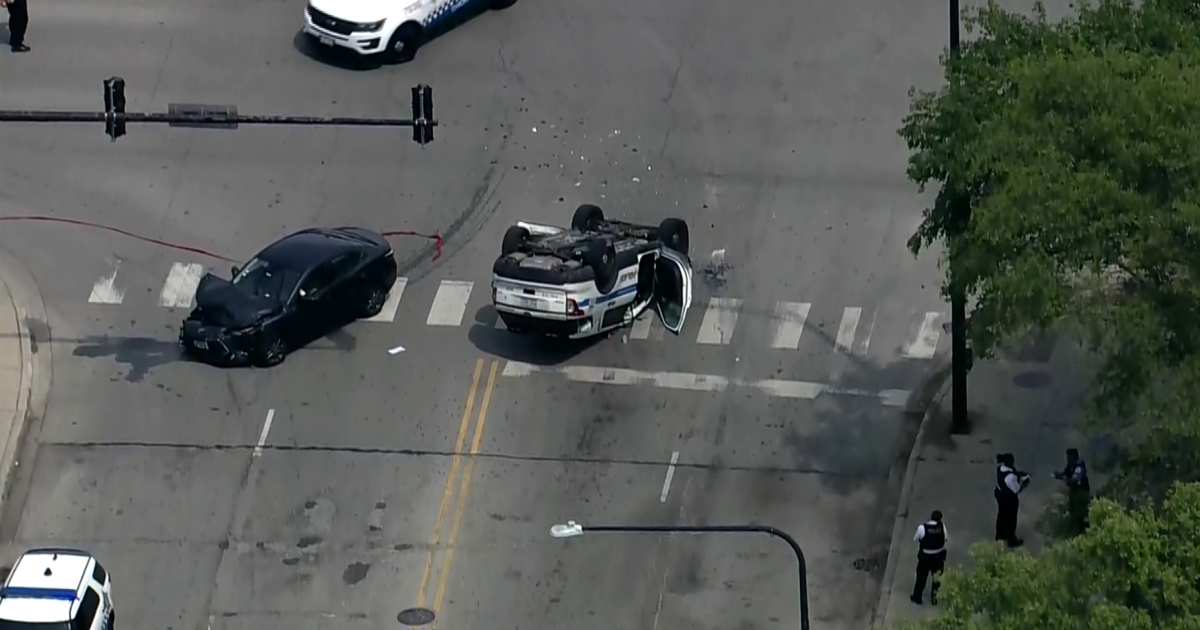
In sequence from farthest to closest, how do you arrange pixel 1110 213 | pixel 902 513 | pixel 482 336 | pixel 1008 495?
1. pixel 482 336
2. pixel 902 513
3. pixel 1008 495
4. pixel 1110 213

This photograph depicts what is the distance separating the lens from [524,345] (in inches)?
1363

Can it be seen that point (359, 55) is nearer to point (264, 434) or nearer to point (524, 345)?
point (524, 345)

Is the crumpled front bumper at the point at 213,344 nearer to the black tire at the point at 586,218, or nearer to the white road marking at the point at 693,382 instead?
the white road marking at the point at 693,382

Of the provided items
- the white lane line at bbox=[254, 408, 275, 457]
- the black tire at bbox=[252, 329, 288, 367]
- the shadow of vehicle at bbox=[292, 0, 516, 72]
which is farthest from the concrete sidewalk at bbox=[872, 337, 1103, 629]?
the shadow of vehicle at bbox=[292, 0, 516, 72]

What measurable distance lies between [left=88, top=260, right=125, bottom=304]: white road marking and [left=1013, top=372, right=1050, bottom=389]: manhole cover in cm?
1374

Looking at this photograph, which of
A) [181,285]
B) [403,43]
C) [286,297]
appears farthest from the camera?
[403,43]

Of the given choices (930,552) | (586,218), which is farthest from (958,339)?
(586,218)

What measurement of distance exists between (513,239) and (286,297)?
3461mm

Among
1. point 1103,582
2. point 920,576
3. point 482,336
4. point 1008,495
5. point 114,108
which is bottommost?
point 482,336

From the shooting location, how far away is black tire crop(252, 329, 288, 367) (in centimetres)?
3366

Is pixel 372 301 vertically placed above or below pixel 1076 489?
below

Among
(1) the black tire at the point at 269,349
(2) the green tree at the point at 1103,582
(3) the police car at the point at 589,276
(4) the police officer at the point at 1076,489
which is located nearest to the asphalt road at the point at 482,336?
(1) the black tire at the point at 269,349

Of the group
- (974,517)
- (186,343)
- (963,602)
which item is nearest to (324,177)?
(186,343)

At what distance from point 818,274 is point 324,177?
8547mm
